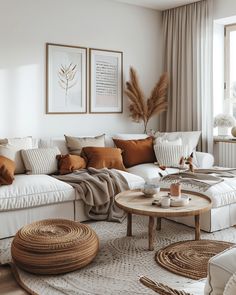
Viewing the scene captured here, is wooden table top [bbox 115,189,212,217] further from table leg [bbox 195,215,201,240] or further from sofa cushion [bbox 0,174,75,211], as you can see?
sofa cushion [bbox 0,174,75,211]

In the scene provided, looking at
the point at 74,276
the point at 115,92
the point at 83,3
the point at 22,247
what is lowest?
the point at 74,276

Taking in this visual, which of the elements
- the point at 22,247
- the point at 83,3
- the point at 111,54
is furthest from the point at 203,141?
the point at 22,247

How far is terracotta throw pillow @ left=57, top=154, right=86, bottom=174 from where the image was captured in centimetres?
426

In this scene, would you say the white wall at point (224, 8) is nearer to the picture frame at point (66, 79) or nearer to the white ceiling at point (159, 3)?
the white ceiling at point (159, 3)

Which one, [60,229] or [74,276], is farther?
[60,229]

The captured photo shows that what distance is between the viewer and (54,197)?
12.1 feet

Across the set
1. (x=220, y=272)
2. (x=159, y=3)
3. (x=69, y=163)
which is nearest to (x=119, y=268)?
(x=69, y=163)

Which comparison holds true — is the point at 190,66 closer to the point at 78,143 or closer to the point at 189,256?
the point at 78,143

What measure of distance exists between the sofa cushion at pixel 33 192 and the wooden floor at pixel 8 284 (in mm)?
681

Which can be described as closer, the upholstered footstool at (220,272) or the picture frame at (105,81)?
the upholstered footstool at (220,272)

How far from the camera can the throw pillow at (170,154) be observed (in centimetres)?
470

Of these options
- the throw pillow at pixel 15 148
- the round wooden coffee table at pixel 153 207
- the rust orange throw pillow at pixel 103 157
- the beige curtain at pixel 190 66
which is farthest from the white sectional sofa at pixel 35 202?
the beige curtain at pixel 190 66

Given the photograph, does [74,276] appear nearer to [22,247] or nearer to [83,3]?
[22,247]

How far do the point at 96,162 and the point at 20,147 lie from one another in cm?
81
